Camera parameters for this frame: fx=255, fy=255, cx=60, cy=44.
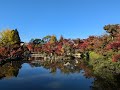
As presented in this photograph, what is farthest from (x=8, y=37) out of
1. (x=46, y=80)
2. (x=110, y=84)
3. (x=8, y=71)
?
(x=110, y=84)

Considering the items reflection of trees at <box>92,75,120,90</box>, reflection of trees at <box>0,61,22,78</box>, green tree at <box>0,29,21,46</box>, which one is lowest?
reflection of trees at <box>92,75,120,90</box>

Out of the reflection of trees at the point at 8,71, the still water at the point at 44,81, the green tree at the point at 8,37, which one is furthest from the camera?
the green tree at the point at 8,37

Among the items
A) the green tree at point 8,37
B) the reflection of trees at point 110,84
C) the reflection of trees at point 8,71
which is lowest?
the reflection of trees at point 110,84

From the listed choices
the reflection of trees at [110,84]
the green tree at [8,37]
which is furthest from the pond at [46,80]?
the green tree at [8,37]

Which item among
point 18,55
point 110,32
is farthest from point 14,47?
point 110,32

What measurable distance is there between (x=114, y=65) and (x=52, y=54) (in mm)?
53323

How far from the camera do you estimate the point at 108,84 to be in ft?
76.3

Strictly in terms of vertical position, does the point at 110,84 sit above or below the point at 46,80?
below

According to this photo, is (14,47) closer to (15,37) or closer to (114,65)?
(15,37)

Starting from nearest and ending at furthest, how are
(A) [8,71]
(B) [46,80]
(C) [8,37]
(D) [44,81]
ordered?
(D) [44,81] → (B) [46,80] → (A) [8,71] → (C) [8,37]

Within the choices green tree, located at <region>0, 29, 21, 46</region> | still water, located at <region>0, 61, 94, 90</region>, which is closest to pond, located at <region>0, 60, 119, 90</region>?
still water, located at <region>0, 61, 94, 90</region>

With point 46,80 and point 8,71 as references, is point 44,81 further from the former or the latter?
point 8,71

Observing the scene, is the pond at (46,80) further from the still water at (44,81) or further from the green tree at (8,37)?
the green tree at (8,37)

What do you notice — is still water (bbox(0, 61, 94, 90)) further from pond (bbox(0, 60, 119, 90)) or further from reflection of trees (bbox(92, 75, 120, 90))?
reflection of trees (bbox(92, 75, 120, 90))
